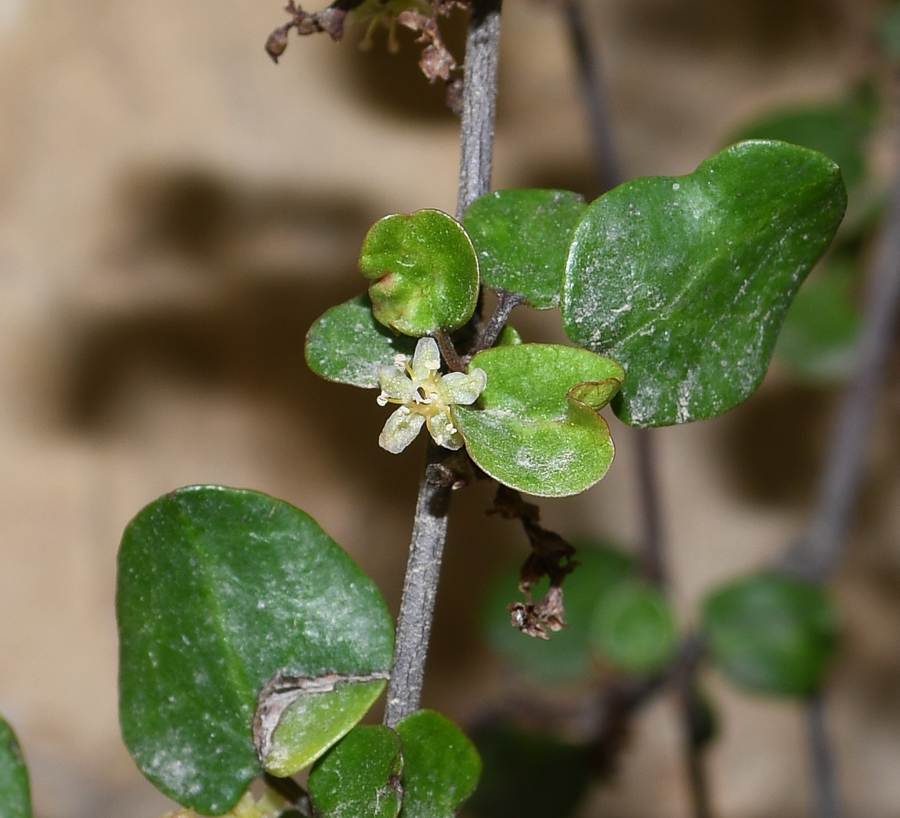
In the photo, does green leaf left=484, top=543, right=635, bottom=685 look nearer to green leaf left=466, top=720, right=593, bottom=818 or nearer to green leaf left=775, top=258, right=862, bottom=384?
green leaf left=466, top=720, right=593, bottom=818

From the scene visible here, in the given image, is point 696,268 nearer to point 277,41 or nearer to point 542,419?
point 542,419

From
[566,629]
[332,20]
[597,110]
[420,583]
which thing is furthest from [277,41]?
[566,629]

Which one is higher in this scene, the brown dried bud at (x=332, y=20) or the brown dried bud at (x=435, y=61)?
the brown dried bud at (x=332, y=20)

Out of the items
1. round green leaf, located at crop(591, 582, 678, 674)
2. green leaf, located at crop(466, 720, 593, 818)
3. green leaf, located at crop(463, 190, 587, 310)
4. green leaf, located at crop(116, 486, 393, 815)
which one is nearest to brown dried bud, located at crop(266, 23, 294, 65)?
green leaf, located at crop(463, 190, 587, 310)

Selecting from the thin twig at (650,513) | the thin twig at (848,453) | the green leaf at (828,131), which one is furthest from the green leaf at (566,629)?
the green leaf at (828,131)

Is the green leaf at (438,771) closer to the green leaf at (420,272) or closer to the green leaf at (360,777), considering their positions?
the green leaf at (360,777)
